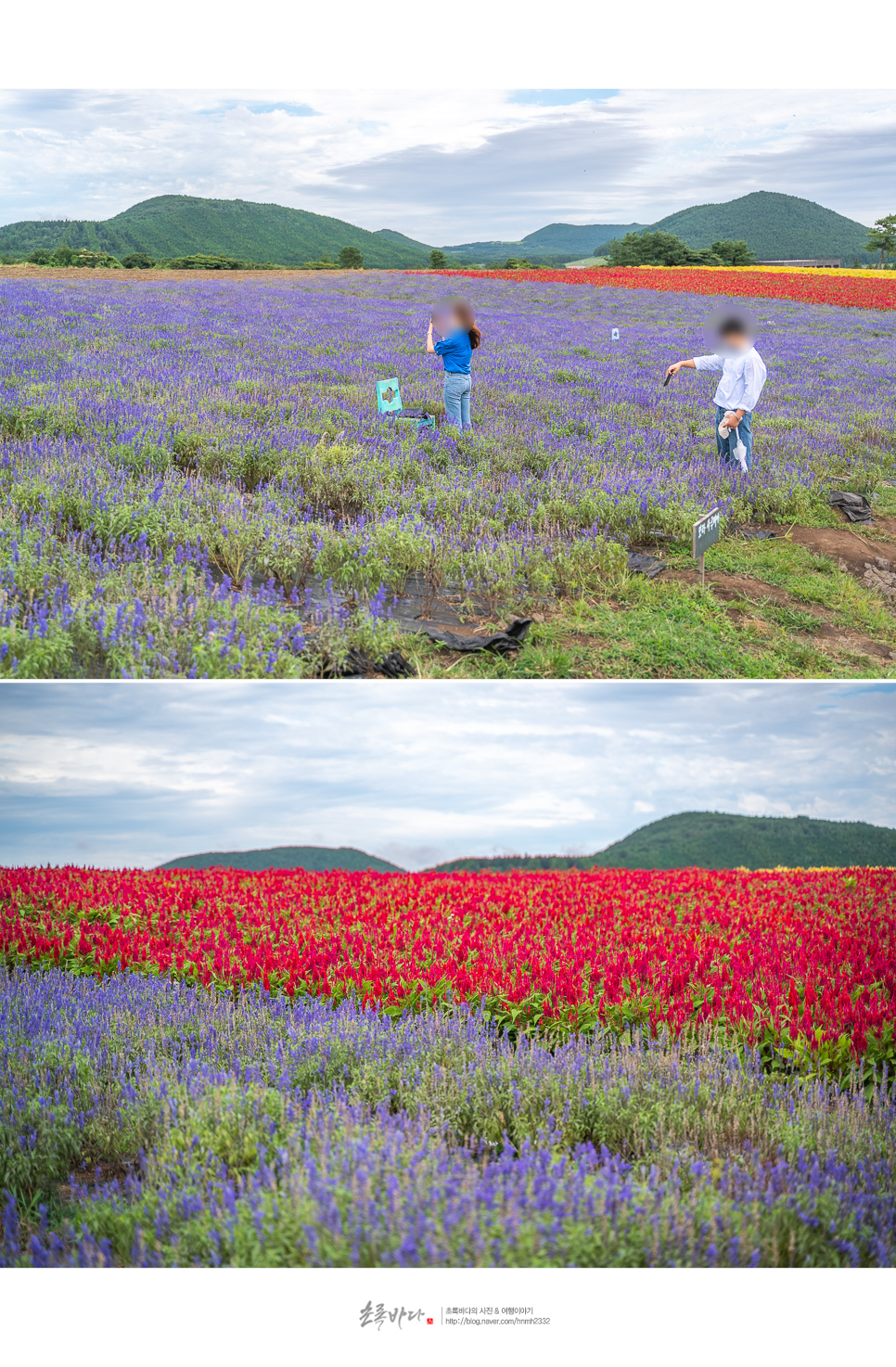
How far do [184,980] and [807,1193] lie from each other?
288 cm

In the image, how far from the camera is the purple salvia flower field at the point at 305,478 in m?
3.68

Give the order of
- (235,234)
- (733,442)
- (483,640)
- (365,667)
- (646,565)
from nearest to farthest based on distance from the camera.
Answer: (365,667)
(483,640)
(646,565)
(733,442)
(235,234)

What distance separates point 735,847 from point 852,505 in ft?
13.3

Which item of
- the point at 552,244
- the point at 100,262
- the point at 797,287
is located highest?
the point at 100,262

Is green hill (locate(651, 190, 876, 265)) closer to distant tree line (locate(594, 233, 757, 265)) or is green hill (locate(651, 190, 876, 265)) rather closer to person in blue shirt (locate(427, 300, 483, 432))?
distant tree line (locate(594, 233, 757, 265))

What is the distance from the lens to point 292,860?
5363 mm

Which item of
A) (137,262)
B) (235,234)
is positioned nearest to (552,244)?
(235,234)

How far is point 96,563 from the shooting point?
4.00 metres

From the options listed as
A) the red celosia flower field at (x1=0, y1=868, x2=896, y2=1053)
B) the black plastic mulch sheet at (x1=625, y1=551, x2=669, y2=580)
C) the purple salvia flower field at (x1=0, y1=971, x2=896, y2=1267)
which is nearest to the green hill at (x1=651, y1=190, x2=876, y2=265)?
the black plastic mulch sheet at (x1=625, y1=551, x2=669, y2=580)

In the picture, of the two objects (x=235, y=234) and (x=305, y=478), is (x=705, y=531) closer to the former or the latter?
(x=305, y=478)

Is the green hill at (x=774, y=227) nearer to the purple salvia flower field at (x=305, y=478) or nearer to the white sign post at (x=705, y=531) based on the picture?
the purple salvia flower field at (x=305, y=478)

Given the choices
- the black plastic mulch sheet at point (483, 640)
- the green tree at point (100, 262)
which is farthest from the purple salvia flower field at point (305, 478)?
the green tree at point (100, 262)

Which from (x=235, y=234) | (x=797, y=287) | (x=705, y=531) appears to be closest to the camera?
(x=705, y=531)

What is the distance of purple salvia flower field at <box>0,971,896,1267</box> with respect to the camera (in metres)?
2.07
